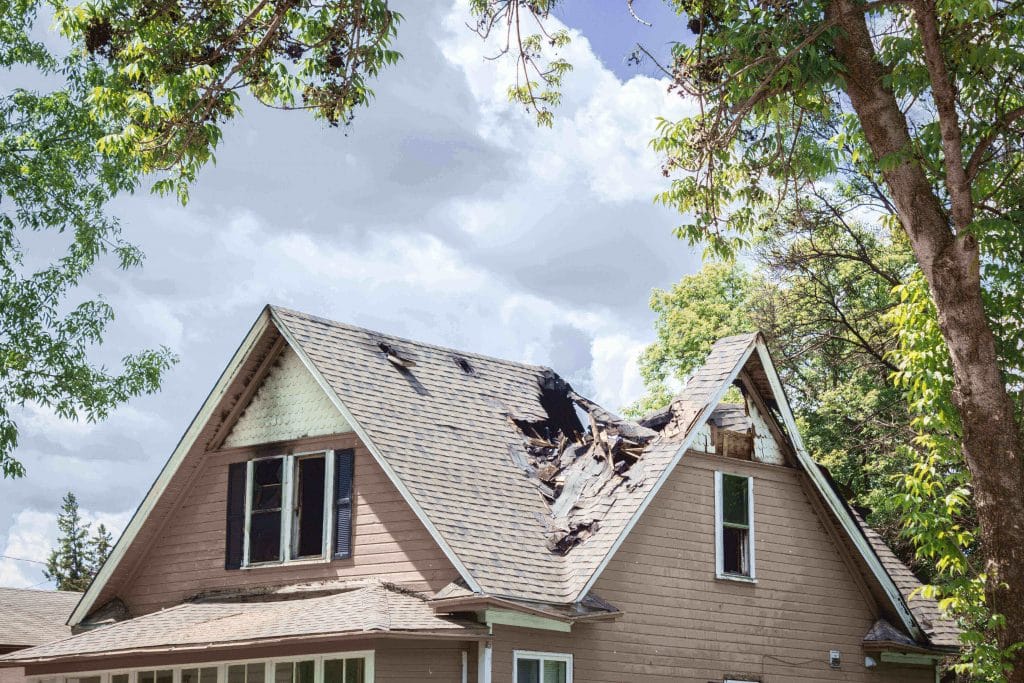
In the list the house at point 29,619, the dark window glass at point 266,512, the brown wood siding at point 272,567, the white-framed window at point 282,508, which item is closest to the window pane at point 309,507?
the white-framed window at point 282,508

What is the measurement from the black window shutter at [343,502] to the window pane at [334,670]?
1958 mm

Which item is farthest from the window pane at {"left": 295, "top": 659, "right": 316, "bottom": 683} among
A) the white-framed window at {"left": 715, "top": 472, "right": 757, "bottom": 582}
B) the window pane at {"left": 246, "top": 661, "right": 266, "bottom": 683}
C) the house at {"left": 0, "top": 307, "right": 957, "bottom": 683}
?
the white-framed window at {"left": 715, "top": 472, "right": 757, "bottom": 582}

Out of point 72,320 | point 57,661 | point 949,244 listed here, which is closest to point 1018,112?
point 949,244

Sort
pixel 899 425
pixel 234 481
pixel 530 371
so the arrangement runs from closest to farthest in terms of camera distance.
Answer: pixel 234 481
pixel 530 371
pixel 899 425

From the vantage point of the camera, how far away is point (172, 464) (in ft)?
64.2

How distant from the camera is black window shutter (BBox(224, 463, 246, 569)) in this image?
1905 centimetres

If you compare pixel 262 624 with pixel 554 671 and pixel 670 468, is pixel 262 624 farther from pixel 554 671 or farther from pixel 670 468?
pixel 670 468

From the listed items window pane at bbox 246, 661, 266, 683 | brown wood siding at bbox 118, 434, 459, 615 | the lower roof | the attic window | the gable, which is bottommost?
window pane at bbox 246, 661, 266, 683

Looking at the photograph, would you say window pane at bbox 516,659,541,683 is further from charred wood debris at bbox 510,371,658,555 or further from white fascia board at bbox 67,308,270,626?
white fascia board at bbox 67,308,270,626

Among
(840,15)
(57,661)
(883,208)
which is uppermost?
(883,208)

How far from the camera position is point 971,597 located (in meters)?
15.8

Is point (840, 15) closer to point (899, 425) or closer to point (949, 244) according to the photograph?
point (949, 244)

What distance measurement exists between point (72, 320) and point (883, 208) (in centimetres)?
1818

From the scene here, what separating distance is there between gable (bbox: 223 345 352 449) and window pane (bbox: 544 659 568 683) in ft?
14.6
